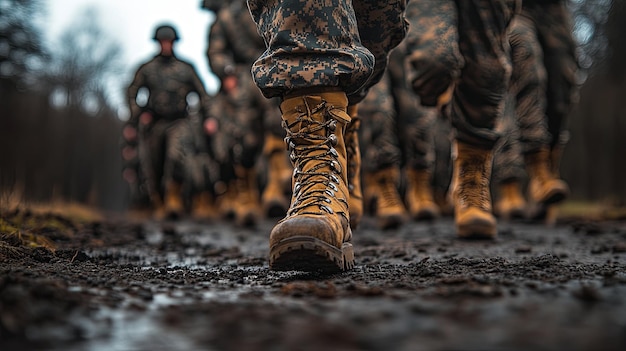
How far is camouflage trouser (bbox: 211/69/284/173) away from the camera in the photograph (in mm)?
5918

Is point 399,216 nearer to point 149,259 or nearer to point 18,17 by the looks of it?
point 149,259

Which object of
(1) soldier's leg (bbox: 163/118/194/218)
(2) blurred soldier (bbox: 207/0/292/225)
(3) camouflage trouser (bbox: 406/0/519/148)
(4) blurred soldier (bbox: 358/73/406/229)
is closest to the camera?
(3) camouflage trouser (bbox: 406/0/519/148)

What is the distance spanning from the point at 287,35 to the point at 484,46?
1516 mm

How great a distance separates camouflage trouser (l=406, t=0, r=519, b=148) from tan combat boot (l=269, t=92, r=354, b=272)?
119 centimetres

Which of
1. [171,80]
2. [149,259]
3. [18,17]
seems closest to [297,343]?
[149,259]

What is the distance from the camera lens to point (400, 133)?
231 inches

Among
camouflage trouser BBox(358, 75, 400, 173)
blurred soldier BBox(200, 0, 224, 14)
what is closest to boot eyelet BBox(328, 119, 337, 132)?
camouflage trouser BBox(358, 75, 400, 173)

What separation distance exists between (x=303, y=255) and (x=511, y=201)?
15.0 feet

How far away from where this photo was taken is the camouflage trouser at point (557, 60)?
17.1 ft

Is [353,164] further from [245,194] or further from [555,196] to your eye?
[245,194]

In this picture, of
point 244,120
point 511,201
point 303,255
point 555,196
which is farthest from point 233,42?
point 303,255

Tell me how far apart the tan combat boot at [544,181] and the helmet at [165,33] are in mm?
5329

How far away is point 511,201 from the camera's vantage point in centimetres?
580

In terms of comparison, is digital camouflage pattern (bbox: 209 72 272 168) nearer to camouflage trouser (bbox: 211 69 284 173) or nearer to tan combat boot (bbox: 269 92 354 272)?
camouflage trouser (bbox: 211 69 284 173)
